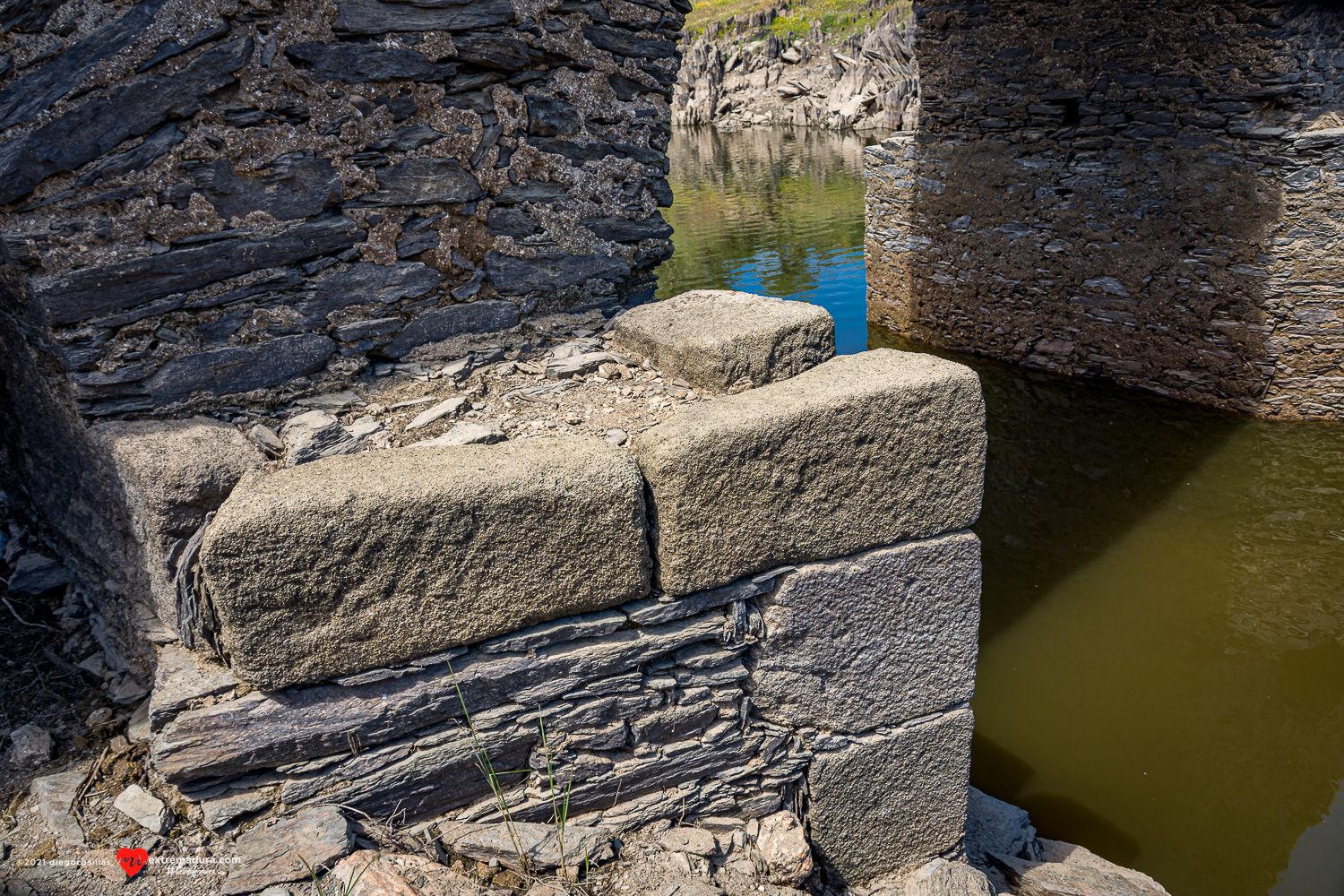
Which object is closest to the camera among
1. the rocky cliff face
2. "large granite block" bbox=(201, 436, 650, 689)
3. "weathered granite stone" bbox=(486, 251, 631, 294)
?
"large granite block" bbox=(201, 436, 650, 689)

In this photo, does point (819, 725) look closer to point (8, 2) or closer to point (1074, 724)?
point (1074, 724)

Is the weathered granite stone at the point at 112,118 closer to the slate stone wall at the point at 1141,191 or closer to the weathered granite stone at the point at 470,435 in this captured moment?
the weathered granite stone at the point at 470,435

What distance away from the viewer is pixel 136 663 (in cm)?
231

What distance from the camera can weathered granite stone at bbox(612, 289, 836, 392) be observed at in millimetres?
2283

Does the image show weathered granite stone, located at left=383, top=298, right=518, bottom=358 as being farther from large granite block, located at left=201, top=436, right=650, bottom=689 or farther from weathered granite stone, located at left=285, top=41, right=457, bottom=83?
large granite block, located at left=201, top=436, right=650, bottom=689

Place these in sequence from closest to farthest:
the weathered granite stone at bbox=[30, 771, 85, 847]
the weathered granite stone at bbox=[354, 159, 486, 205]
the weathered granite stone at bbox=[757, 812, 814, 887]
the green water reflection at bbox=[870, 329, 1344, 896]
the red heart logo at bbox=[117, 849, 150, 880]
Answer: the red heart logo at bbox=[117, 849, 150, 880] → the weathered granite stone at bbox=[30, 771, 85, 847] → the weathered granite stone at bbox=[757, 812, 814, 887] → the weathered granite stone at bbox=[354, 159, 486, 205] → the green water reflection at bbox=[870, 329, 1344, 896]

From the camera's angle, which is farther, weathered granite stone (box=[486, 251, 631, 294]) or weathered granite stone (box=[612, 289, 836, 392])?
weathered granite stone (box=[486, 251, 631, 294])

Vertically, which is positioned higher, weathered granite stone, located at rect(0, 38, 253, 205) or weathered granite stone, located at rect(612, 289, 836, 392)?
weathered granite stone, located at rect(0, 38, 253, 205)

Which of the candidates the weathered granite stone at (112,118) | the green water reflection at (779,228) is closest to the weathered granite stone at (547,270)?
the weathered granite stone at (112,118)

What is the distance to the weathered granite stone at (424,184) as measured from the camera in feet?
8.15

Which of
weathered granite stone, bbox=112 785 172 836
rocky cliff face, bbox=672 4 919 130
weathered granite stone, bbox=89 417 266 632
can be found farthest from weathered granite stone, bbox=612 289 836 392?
rocky cliff face, bbox=672 4 919 130

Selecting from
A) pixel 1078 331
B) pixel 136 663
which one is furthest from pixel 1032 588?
pixel 136 663

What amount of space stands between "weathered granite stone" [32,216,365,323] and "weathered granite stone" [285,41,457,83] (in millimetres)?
395

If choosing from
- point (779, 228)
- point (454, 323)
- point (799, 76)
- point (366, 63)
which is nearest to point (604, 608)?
point (454, 323)
